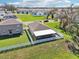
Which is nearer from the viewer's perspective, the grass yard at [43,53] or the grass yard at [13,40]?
the grass yard at [43,53]

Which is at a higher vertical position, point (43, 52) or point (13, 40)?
point (13, 40)

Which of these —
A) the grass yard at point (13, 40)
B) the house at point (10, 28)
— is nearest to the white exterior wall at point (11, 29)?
the house at point (10, 28)

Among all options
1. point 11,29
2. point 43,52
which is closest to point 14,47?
point 43,52

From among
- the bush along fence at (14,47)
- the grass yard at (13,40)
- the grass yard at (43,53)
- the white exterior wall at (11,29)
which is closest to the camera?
the grass yard at (43,53)

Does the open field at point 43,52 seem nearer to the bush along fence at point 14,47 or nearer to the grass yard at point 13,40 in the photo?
the grass yard at point 13,40

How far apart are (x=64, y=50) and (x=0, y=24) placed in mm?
12530

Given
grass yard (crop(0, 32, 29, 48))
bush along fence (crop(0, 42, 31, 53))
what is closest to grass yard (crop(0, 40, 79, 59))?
bush along fence (crop(0, 42, 31, 53))

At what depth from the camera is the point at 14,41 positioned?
2456 centimetres

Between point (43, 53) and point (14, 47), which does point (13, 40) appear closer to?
point (14, 47)

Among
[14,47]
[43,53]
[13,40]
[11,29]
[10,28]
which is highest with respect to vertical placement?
[10,28]

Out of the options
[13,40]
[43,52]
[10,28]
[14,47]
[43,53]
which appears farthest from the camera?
[10,28]

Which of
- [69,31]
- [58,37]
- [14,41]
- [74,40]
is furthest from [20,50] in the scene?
[69,31]

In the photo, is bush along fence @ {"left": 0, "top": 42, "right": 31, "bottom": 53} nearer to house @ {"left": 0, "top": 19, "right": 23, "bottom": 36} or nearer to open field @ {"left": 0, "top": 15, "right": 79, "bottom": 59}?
open field @ {"left": 0, "top": 15, "right": 79, "bottom": 59}

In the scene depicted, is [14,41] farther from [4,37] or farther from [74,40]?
[74,40]
